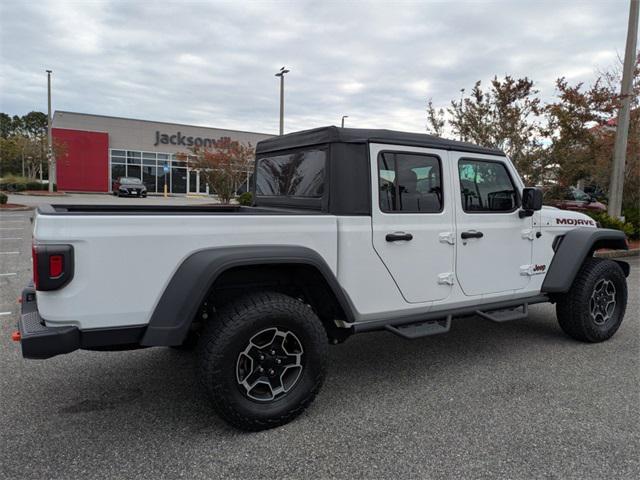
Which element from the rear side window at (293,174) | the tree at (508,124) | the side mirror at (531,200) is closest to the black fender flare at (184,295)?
the rear side window at (293,174)

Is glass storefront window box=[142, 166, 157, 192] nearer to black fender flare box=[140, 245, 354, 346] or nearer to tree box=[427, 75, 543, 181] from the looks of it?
tree box=[427, 75, 543, 181]

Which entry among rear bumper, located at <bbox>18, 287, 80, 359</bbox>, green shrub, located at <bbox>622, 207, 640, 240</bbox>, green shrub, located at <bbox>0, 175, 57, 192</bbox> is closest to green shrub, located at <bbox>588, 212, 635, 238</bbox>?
green shrub, located at <bbox>622, 207, 640, 240</bbox>

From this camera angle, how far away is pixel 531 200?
4.04 m

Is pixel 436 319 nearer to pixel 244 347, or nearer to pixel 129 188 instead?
pixel 244 347

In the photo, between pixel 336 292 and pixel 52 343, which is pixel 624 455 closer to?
pixel 336 292

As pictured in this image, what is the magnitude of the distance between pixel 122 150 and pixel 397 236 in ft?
120

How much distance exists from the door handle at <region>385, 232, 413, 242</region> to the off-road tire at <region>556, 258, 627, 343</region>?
2.07 meters

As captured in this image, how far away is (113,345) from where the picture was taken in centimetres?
268

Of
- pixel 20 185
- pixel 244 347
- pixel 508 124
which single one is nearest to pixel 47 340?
pixel 244 347

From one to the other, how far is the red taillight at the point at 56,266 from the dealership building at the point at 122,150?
31400 millimetres

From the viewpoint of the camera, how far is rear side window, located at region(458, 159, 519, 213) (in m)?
3.88

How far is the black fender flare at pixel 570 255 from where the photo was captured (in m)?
4.33

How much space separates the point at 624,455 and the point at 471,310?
56.0 inches

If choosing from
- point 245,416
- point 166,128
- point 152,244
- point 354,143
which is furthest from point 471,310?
point 166,128
